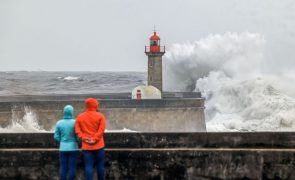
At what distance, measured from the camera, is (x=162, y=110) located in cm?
2519

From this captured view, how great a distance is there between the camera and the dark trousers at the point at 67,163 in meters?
6.22

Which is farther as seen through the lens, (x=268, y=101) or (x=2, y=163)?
(x=268, y=101)

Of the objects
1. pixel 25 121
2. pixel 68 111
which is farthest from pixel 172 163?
pixel 25 121

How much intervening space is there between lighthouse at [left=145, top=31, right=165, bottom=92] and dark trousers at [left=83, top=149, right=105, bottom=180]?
2289cm

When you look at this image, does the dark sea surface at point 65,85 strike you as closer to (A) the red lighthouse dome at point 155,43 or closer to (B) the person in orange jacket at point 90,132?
(A) the red lighthouse dome at point 155,43

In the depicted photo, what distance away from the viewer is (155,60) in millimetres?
29453

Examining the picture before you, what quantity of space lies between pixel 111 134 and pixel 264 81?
30805 mm

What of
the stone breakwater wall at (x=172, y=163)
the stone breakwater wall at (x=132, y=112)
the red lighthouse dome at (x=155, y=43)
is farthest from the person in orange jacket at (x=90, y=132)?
the red lighthouse dome at (x=155, y=43)

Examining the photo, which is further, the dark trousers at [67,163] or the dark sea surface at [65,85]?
the dark sea surface at [65,85]

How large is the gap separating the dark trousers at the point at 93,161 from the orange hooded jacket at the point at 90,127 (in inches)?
2.6

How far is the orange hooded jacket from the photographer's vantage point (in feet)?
20.0

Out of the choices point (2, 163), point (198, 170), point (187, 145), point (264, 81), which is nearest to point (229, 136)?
point (187, 145)

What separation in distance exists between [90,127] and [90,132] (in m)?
0.05

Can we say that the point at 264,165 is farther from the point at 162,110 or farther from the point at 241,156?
the point at 162,110
